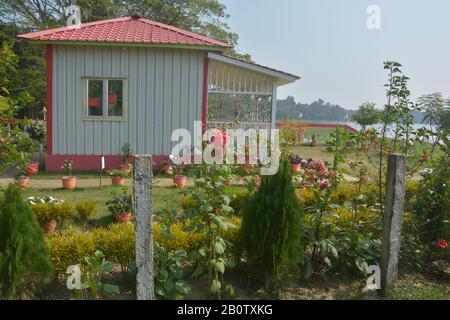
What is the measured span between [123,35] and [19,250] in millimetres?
8015

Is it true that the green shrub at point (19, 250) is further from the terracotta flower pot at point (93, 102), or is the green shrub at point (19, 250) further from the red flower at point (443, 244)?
the terracotta flower pot at point (93, 102)

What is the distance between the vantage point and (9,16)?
78.2ft

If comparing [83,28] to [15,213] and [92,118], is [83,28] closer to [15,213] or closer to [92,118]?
[92,118]

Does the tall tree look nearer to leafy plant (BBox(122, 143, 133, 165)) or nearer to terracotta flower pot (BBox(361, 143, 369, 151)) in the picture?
leafy plant (BBox(122, 143, 133, 165))

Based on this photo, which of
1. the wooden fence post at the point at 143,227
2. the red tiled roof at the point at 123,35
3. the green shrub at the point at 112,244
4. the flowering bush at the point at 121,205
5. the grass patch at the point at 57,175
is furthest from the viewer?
the red tiled roof at the point at 123,35

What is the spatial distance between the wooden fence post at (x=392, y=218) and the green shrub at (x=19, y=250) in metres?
3.03

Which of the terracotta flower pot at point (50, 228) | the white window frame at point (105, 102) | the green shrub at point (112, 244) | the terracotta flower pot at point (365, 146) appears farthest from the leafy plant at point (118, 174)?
the terracotta flower pot at point (365, 146)

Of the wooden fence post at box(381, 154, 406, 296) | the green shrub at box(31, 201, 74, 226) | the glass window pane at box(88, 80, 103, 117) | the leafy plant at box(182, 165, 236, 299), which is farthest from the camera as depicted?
the glass window pane at box(88, 80, 103, 117)

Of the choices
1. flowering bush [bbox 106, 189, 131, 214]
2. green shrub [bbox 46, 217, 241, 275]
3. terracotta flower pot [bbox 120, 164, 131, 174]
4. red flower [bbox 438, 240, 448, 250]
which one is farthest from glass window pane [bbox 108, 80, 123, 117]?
red flower [bbox 438, 240, 448, 250]

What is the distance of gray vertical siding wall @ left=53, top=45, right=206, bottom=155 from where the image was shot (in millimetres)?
9648

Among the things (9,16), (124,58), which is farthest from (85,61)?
(9,16)

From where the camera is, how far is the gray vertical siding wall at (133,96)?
31.7ft

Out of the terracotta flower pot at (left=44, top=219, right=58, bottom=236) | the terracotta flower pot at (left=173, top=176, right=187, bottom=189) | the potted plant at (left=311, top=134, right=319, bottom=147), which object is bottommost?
the terracotta flower pot at (left=44, top=219, right=58, bottom=236)
